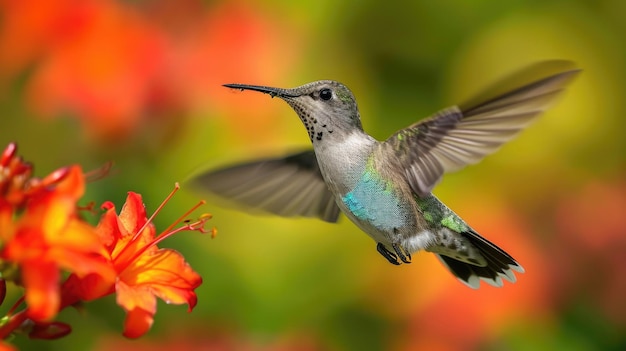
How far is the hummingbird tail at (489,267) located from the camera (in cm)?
243

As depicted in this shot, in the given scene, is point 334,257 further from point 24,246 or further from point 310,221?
point 24,246

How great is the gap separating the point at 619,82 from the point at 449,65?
32.7 inches

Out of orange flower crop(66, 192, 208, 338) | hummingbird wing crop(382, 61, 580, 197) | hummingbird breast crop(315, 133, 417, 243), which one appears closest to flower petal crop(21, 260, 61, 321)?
orange flower crop(66, 192, 208, 338)

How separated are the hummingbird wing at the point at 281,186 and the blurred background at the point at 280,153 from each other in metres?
0.81

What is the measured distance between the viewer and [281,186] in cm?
264

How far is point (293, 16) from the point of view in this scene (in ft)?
13.7

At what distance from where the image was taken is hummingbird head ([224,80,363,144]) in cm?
232

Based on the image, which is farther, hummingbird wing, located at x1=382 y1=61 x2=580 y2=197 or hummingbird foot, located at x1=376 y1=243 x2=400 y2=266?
hummingbird foot, located at x1=376 y1=243 x2=400 y2=266

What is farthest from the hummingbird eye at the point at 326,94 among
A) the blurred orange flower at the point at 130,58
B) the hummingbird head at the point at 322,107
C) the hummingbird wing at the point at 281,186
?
the blurred orange flower at the point at 130,58

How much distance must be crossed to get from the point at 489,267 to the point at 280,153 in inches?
46.8

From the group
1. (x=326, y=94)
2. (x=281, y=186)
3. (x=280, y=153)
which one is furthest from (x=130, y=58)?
(x=326, y=94)

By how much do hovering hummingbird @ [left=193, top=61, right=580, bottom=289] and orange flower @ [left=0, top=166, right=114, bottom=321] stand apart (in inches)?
33.9

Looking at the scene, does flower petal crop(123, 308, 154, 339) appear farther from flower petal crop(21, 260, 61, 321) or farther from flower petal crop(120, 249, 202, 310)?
flower petal crop(21, 260, 61, 321)

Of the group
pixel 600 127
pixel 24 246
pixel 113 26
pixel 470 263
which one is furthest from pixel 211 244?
pixel 24 246
